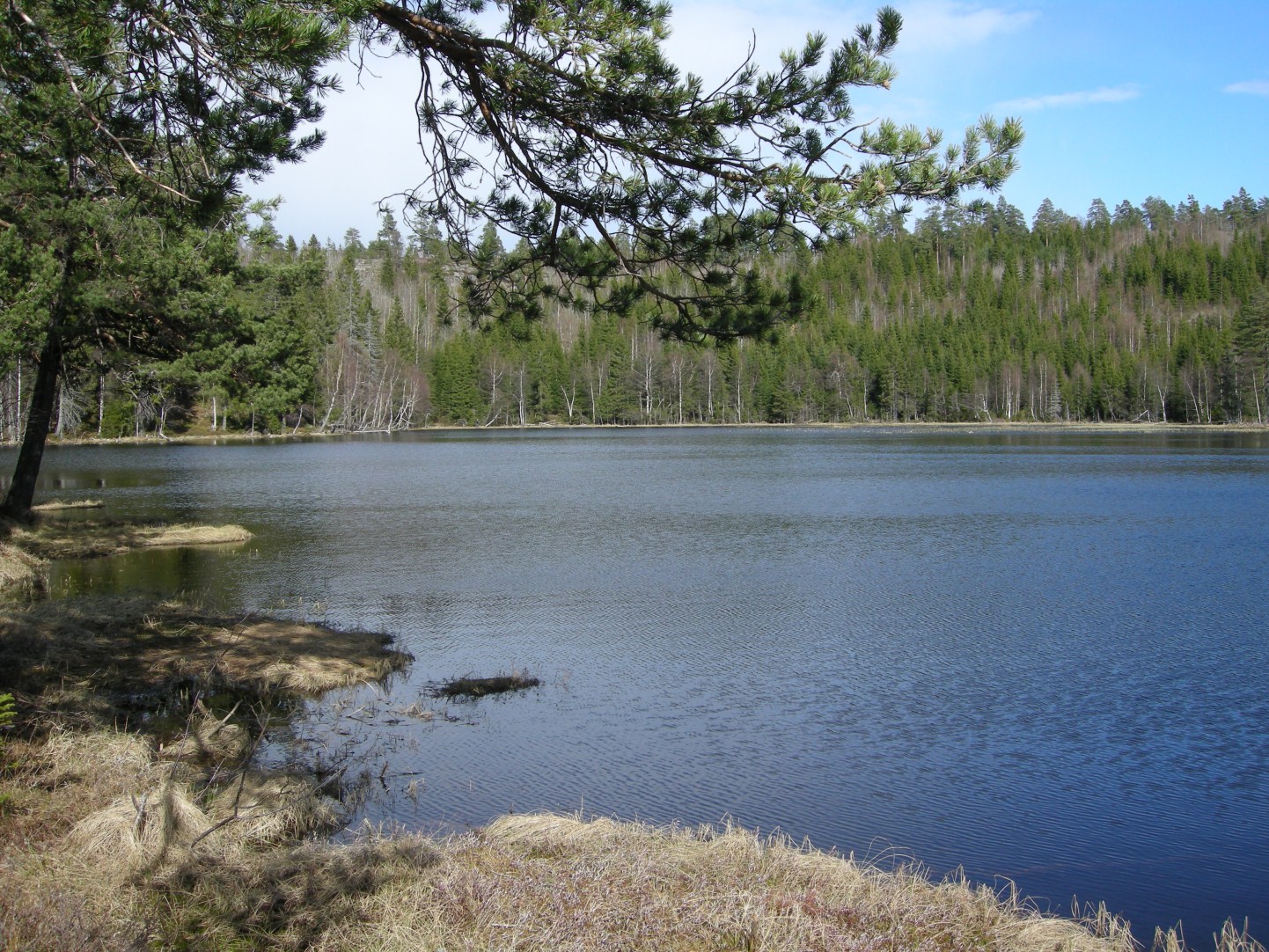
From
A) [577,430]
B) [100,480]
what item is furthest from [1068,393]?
[100,480]

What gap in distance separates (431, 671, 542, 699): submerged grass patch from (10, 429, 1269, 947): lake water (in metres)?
0.29

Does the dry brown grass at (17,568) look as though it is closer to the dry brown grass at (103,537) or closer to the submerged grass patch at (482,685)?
the dry brown grass at (103,537)

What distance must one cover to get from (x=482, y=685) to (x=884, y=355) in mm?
111803

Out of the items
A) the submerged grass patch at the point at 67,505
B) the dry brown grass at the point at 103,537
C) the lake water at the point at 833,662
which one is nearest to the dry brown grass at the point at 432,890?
the lake water at the point at 833,662

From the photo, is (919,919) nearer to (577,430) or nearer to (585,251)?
(585,251)

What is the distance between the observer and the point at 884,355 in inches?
4646

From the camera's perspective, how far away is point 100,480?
38.5 meters

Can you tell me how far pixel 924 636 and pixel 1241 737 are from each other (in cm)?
508

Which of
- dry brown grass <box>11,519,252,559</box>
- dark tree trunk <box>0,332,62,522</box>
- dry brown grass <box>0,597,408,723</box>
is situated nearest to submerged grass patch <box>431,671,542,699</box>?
dry brown grass <box>0,597,408,723</box>

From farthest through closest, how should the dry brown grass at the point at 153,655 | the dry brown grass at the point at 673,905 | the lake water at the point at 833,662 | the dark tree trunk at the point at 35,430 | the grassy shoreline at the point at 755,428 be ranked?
the grassy shoreline at the point at 755,428, the dark tree trunk at the point at 35,430, the dry brown grass at the point at 153,655, the lake water at the point at 833,662, the dry brown grass at the point at 673,905

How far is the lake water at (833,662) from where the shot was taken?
8531 millimetres

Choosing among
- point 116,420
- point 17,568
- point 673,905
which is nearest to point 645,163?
point 673,905

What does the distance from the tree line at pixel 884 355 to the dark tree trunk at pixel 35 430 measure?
3610 cm

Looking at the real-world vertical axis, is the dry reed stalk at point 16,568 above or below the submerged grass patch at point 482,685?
above
